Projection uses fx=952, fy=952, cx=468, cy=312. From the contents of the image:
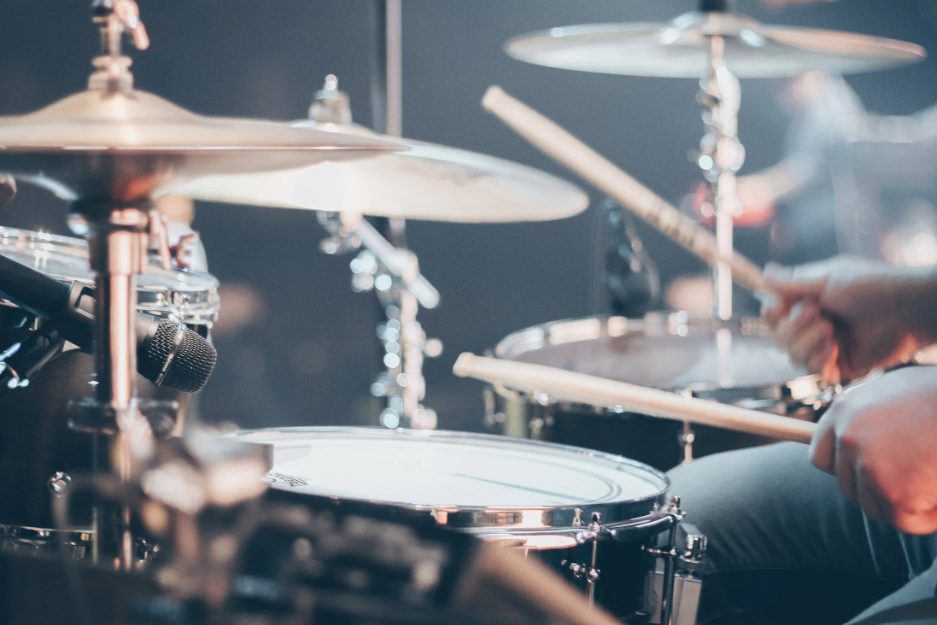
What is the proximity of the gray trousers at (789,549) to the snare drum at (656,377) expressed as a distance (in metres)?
0.21

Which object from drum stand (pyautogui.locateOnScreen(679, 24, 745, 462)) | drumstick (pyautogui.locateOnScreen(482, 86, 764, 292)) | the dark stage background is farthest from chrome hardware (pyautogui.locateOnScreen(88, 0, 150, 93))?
drum stand (pyautogui.locateOnScreen(679, 24, 745, 462))

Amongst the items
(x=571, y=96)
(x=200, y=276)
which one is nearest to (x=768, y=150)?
(x=571, y=96)

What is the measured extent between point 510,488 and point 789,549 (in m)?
0.33

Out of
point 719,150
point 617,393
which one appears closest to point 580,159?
point 617,393

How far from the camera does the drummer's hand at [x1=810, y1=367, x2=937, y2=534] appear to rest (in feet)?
2.44

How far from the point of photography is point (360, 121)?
94.6 inches

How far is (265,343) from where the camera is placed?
2.35 metres

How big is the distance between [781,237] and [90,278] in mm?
3194

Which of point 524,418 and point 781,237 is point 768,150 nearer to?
point 781,237

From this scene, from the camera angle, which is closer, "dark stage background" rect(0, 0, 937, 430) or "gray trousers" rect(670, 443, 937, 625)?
"gray trousers" rect(670, 443, 937, 625)

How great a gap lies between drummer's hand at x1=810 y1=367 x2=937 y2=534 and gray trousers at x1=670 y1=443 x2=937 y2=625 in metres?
0.22

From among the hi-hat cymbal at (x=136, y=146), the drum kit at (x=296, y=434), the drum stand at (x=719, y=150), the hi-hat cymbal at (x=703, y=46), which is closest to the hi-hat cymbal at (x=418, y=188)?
the drum kit at (x=296, y=434)

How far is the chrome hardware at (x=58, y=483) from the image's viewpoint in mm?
871

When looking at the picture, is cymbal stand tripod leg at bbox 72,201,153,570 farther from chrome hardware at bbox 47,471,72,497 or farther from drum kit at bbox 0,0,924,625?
chrome hardware at bbox 47,471,72,497
